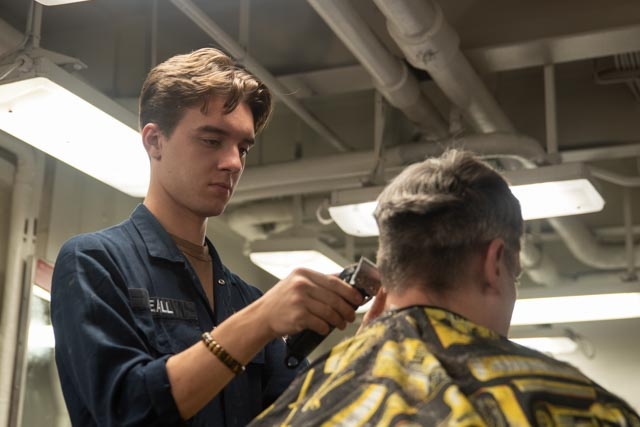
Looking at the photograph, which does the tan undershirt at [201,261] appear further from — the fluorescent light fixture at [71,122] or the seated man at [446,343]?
the fluorescent light fixture at [71,122]

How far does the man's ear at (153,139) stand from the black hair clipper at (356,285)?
445mm

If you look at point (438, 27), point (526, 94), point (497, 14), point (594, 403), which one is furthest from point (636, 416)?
point (526, 94)

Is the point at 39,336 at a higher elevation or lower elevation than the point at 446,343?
higher

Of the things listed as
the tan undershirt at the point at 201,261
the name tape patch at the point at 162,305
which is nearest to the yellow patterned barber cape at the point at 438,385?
the name tape patch at the point at 162,305

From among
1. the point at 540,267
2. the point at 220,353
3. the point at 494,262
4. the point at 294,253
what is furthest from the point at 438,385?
the point at 540,267

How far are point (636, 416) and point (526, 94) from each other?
13.2ft

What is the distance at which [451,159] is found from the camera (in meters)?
1.50

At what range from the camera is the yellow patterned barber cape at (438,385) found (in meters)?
1.28

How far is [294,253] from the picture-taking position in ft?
15.0

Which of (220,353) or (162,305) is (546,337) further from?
(220,353)

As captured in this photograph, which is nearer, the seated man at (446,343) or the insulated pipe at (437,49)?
the seated man at (446,343)

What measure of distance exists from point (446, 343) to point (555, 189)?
2.32 meters

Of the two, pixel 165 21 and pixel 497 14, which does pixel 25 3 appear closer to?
pixel 165 21

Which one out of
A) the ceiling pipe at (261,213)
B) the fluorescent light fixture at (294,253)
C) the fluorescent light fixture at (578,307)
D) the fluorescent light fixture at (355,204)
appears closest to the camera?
the fluorescent light fixture at (355,204)
